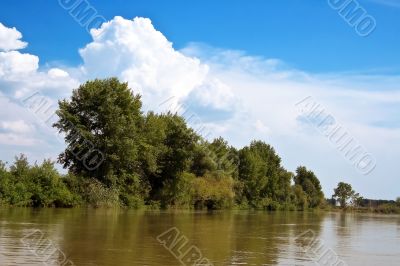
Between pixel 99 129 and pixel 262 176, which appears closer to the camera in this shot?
pixel 99 129

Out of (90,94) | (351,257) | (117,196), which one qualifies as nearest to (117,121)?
(90,94)

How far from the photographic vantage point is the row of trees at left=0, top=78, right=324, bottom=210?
50.5 m

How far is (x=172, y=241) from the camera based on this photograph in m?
17.1

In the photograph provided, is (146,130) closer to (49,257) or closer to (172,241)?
(172,241)

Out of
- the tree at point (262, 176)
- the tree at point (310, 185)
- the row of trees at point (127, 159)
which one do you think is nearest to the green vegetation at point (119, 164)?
the row of trees at point (127, 159)

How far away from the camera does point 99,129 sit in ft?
173

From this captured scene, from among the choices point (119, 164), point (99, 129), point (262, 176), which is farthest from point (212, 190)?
point (262, 176)

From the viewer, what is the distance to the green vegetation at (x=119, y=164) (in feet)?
152

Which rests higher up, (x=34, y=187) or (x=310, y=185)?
(x=310, y=185)

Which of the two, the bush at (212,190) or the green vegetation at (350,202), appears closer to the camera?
the bush at (212,190)

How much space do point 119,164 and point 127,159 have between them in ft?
3.86

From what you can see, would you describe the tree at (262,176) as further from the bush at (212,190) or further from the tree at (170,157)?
the tree at (170,157)

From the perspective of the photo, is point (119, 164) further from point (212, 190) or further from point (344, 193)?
point (344, 193)

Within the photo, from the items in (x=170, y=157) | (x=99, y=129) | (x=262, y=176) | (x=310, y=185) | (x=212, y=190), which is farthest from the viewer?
(x=310, y=185)
